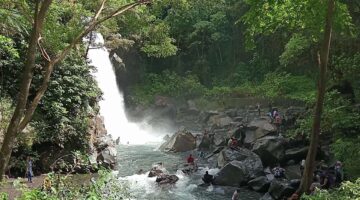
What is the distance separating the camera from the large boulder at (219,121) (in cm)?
4016

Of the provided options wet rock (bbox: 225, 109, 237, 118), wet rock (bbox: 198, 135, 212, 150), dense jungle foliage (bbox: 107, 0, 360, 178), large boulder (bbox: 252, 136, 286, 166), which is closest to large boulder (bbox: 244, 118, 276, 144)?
wet rock (bbox: 198, 135, 212, 150)

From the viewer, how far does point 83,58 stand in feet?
86.0

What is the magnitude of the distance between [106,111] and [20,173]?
23995 mm

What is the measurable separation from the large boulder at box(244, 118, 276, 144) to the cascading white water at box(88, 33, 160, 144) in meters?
12.4

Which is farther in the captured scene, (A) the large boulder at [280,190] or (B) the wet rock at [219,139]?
(B) the wet rock at [219,139]

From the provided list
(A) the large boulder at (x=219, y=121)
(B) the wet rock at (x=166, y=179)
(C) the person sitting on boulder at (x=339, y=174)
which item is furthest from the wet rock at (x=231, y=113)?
(C) the person sitting on boulder at (x=339, y=174)

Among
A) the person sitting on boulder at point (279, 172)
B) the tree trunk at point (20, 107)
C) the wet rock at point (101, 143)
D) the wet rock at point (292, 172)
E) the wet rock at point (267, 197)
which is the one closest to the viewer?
the tree trunk at point (20, 107)

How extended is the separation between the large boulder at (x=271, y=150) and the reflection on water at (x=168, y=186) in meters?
3.13

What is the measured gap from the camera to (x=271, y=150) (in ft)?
82.0

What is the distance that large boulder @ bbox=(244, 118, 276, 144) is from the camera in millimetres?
30156

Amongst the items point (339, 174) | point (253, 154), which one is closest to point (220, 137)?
point (253, 154)

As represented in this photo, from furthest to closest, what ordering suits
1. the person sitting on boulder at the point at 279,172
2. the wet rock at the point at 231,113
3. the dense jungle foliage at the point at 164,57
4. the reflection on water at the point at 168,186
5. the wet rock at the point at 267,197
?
the wet rock at the point at 231,113, the person sitting on boulder at the point at 279,172, the reflection on water at the point at 168,186, the wet rock at the point at 267,197, the dense jungle foliage at the point at 164,57

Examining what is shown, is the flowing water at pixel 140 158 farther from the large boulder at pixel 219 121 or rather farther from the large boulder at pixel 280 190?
the large boulder at pixel 219 121

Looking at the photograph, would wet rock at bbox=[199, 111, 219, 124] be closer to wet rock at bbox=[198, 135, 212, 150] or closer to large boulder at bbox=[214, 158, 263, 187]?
wet rock at bbox=[198, 135, 212, 150]
